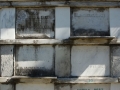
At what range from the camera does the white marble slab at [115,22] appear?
4.12 metres

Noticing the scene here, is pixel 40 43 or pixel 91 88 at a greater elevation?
pixel 40 43

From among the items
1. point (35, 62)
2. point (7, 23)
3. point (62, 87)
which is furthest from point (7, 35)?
point (62, 87)

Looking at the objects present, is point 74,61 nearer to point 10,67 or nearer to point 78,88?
point 78,88

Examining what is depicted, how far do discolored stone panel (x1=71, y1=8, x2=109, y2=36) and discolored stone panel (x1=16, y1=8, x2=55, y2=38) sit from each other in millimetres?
462

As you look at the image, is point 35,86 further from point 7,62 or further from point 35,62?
point 7,62

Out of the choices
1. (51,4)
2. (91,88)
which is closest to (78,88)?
(91,88)

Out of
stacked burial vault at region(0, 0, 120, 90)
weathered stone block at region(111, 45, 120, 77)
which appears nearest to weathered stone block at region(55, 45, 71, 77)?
stacked burial vault at region(0, 0, 120, 90)

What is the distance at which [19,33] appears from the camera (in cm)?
413

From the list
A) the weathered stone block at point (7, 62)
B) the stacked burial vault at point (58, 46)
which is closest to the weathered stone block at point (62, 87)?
the stacked burial vault at point (58, 46)

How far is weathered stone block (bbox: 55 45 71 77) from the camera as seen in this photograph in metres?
4.07

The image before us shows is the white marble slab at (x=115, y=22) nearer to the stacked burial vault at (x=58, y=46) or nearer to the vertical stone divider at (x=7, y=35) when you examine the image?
the stacked burial vault at (x=58, y=46)

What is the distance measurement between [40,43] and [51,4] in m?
0.80

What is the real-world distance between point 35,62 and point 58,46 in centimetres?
55

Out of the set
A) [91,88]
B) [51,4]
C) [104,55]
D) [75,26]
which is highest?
[51,4]
